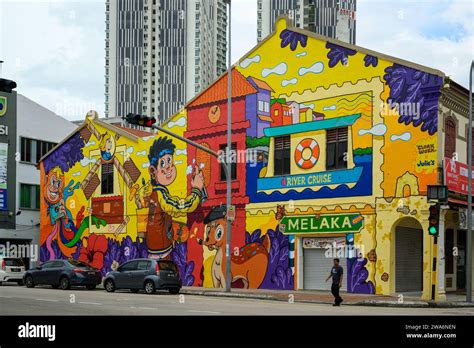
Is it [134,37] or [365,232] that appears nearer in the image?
[365,232]

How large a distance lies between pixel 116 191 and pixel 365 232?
53.9 feet

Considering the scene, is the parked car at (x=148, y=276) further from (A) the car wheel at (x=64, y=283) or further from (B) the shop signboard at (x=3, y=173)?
(B) the shop signboard at (x=3, y=173)

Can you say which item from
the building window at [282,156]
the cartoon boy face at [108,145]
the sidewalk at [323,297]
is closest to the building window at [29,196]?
the cartoon boy face at [108,145]

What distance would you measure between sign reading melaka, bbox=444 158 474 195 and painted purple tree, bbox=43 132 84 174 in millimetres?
23053

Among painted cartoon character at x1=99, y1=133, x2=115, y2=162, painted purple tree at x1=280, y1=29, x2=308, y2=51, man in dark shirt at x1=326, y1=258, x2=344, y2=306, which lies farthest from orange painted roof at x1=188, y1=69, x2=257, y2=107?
man in dark shirt at x1=326, y1=258, x2=344, y2=306

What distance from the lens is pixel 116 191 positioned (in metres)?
40.8

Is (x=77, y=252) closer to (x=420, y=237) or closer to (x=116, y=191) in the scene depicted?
(x=116, y=191)

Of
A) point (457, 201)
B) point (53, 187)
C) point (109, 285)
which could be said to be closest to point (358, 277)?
point (457, 201)

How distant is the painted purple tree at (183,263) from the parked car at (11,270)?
9.14 m

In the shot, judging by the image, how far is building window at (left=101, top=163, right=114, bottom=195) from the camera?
41.3m

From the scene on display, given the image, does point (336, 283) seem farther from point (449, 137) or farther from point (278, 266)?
point (449, 137)

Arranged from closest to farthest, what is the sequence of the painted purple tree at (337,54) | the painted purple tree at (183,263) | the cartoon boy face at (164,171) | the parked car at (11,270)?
the painted purple tree at (337,54), the painted purple tree at (183,263), the cartoon boy face at (164,171), the parked car at (11,270)

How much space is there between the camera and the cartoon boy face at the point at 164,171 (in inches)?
1489
